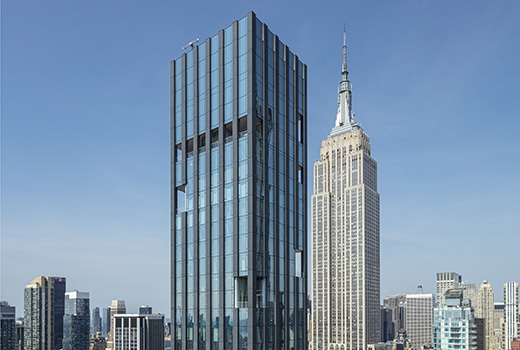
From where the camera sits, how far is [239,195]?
153 ft

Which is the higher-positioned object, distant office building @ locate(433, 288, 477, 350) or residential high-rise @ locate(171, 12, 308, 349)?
residential high-rise @ locate(171, 12, 308, 349)

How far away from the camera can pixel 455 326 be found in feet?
476

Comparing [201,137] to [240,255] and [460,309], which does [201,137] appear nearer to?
[240,255]

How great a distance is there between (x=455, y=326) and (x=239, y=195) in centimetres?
12093

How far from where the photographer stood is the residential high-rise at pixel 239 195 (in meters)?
45.8

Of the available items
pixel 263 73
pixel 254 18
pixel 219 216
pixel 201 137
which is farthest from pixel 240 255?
pixel 254 18

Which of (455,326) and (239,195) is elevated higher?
(239,195)

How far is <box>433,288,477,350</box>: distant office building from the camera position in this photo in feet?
470

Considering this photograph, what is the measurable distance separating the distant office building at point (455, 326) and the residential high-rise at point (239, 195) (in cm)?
11061

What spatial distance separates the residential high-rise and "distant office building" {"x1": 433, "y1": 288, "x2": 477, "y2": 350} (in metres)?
111

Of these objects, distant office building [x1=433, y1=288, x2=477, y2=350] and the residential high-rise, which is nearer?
the residential high-rise

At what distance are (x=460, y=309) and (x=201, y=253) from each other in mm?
118713

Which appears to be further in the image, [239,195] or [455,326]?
[455,326]

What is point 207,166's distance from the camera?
49656mm
